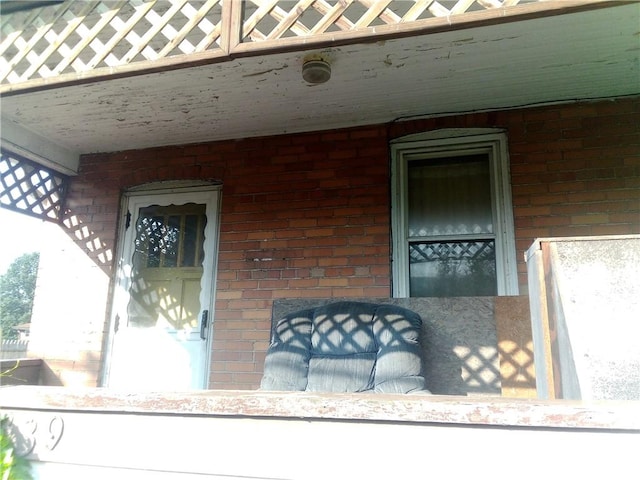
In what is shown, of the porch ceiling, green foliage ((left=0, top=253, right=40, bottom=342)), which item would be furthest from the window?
green foliage ((left=0, top=253, right=40, bottom=342))

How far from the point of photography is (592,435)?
1043 millimetres

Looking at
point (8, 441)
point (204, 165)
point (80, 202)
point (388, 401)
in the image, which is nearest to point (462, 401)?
point (388, 401)

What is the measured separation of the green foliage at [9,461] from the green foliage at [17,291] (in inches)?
148

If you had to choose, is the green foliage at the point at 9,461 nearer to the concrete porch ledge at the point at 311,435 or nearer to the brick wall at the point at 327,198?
the concrete porch ledge at the point at 311,435

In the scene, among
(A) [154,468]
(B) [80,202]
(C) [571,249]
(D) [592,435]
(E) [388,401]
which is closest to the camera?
(D) [592,435]

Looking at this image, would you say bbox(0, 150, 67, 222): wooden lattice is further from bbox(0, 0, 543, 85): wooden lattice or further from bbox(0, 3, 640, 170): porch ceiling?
bbox(0, 0, 543, 85): wooden lattice

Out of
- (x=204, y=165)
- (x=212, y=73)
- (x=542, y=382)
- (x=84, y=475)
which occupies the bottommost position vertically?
(x=84, y=475)

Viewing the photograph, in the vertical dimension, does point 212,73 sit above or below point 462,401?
above

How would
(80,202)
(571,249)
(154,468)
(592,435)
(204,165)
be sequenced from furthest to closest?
(80,202) < (204,165) < (571,249) < (154,468) < (592,435)

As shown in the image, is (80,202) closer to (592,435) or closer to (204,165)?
(204,165)

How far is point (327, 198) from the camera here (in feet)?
11.6

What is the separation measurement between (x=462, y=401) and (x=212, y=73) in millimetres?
2563

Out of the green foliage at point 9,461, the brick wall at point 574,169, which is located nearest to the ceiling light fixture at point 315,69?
the brick wall at point 574,169

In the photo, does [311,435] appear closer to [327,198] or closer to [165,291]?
[327,198]
